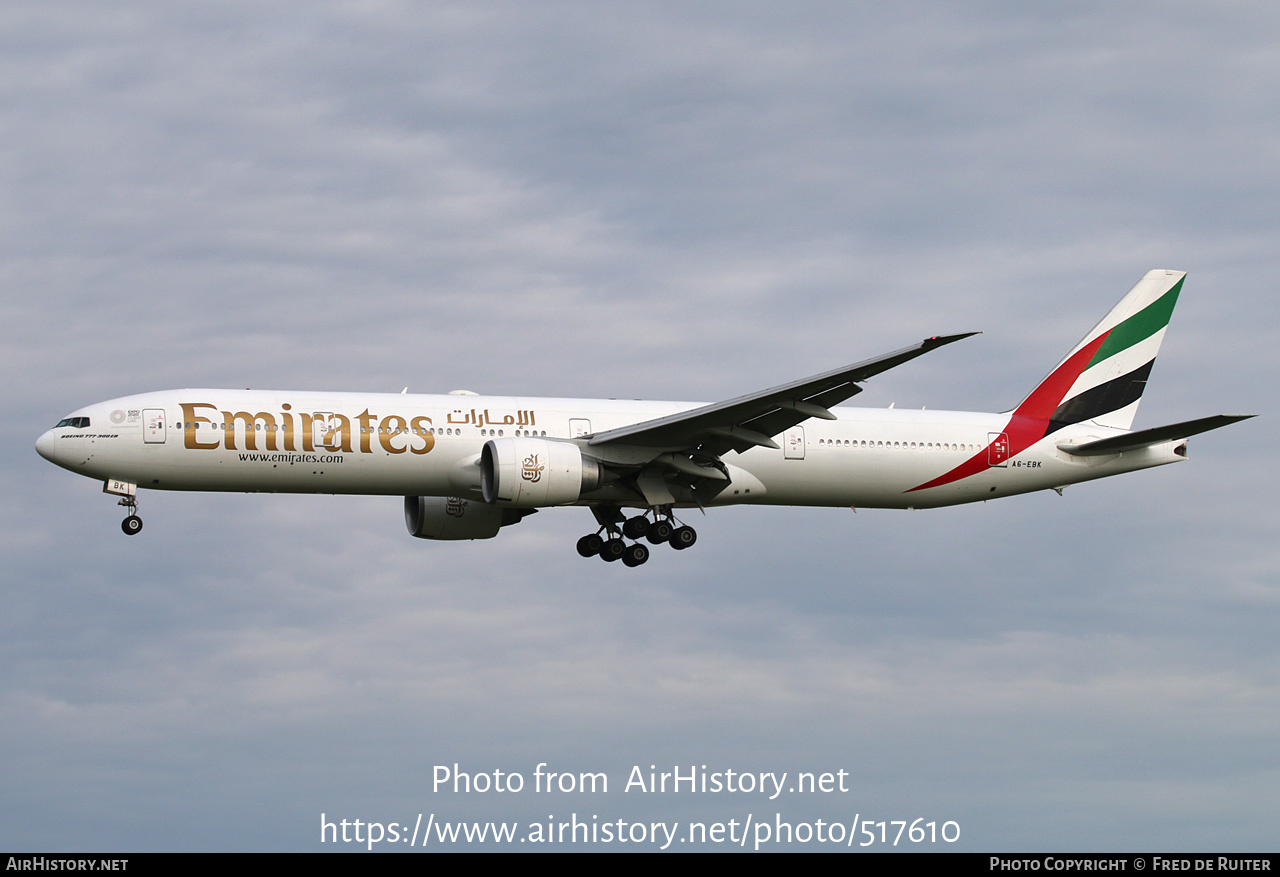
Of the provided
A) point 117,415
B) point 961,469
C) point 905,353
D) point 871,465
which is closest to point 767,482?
point 871,465

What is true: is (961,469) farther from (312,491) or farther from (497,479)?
(312,491)

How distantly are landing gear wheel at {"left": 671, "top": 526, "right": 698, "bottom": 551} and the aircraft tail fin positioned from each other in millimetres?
10446

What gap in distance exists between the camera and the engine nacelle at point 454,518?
43.9 m

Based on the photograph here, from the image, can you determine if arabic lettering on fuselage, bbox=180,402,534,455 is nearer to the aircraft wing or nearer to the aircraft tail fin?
the aircraft wing

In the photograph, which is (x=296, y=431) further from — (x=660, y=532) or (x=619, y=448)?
(x=660, y=532)

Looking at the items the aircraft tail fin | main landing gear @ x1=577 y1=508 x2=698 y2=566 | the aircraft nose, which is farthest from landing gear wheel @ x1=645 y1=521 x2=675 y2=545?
the aircraft nose

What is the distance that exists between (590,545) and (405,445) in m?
6.44

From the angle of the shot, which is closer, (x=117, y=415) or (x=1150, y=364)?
(x=117, y=415)

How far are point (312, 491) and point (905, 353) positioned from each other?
15.3 m

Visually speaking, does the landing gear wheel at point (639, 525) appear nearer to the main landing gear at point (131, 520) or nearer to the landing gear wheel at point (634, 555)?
the landing gear wheel at point (634, 555)

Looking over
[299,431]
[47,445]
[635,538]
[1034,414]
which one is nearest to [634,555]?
[635,538]

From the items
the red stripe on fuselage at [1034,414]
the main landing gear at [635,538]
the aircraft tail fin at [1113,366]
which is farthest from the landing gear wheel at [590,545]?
the aircraft tail fin at [1113,366]

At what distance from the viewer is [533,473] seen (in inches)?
1486

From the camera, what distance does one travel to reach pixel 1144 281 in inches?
1875
